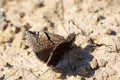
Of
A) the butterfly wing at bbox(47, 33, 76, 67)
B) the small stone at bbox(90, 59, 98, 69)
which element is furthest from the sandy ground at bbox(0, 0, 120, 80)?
the butterfly wing at bbox(47, 33, 76, 67)

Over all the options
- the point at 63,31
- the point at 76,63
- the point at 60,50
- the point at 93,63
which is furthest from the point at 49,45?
the point at 63,31

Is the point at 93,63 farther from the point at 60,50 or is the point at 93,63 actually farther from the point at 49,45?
the point at 49,45

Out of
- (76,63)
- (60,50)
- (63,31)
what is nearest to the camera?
(60,50)

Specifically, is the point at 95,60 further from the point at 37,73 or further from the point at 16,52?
the point at 16,52

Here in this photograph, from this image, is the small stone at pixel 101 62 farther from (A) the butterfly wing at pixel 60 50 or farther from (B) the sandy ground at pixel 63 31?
(A) the butterfly wing at pixel 60 50

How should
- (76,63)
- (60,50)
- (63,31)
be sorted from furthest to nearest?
(63,31) → (76,63) → (60,50)

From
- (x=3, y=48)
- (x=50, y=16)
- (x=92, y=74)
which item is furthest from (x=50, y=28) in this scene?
(x=92, y=74)

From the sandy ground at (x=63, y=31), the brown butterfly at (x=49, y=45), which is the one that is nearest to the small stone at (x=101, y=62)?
the sandy ground at (x=63, y=31)
